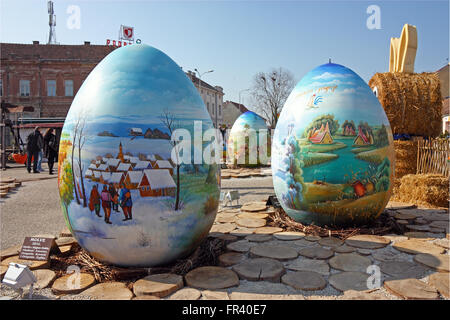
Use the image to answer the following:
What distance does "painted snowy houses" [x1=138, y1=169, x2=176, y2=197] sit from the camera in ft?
10.3

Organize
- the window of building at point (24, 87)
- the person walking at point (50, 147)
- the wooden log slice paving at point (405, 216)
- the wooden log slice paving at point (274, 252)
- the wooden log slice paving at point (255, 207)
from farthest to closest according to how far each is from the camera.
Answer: the window of building at point (24, 87)
the person walking at point (50, 147)
the wooden log slice paving at point (255, 207)
the wooden log slice paving at point (405, 216)
the wooden log slice paving at point (274, 252)

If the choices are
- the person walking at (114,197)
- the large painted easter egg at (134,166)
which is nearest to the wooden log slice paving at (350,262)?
the large painted easter egg at (134,166)

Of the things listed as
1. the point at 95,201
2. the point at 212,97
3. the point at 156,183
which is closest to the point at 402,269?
the point at 156,183

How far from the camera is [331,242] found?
436cm

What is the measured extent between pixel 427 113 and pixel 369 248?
6.09 metres

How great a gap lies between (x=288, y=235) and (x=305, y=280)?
4.72ft

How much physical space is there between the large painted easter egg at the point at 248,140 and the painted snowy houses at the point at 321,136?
370 inches

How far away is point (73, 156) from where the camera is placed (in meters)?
3.33

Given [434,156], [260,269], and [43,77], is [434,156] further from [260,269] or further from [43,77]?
[43,77]

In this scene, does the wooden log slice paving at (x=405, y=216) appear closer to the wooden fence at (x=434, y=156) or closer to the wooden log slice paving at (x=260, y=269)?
the wooden log slice paving at (x=260, y=269)

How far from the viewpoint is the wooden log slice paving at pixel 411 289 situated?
2.92m

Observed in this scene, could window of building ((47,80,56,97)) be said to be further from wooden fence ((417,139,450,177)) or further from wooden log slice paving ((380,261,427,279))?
wooden log slice paving ((380,261,427,279))

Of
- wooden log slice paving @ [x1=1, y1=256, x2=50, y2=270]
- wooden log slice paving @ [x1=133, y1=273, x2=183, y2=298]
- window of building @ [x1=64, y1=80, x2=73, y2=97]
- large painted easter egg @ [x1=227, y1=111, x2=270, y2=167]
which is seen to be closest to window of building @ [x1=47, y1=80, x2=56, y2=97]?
window of building @ [x1=64, y1=80, x2=73, y2=97]
